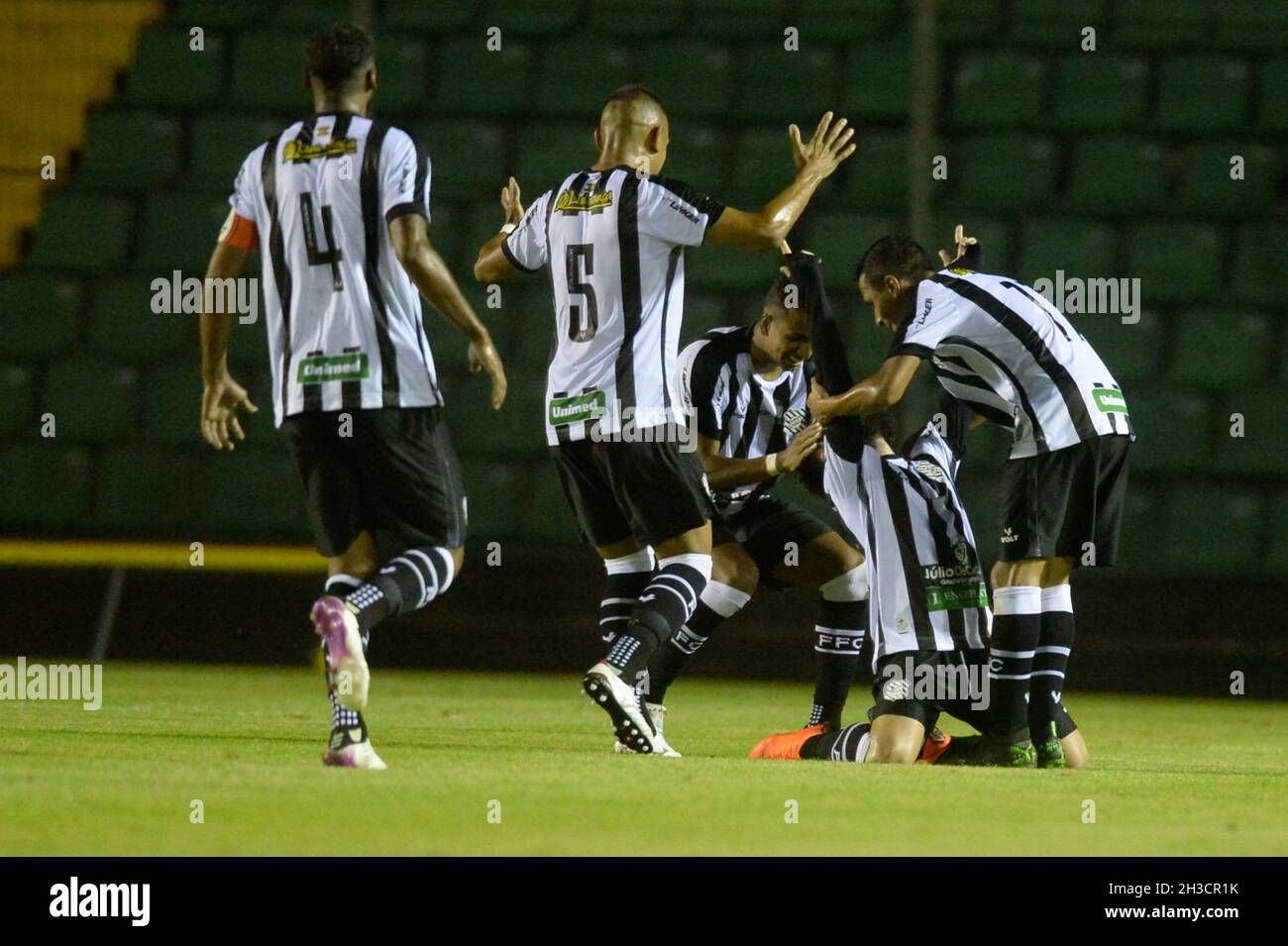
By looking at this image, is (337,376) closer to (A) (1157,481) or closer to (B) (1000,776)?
(B) (1000,776)

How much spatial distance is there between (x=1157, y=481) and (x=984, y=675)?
4.60 meters

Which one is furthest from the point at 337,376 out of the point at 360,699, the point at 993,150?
the point at 993,150

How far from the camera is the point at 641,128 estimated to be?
534 centimetres

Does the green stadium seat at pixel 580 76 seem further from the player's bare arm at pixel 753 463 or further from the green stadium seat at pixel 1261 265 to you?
the player's bare arm at pixel 753 463

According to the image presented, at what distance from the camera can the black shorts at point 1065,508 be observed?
5445 millimetres

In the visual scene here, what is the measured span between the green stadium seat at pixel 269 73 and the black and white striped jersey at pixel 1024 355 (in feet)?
23.7

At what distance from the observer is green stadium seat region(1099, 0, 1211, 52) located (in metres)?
11.7

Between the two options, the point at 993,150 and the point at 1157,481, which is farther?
the point at 993,150

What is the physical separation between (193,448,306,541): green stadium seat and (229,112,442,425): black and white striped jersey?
5.25m

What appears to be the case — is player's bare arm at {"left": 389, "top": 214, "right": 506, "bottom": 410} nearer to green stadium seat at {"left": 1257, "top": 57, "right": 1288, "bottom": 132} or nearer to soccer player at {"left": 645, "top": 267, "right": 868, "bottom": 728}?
soccer player at {"left": 645, "top": 267, "right": 868, "bottom": 728}

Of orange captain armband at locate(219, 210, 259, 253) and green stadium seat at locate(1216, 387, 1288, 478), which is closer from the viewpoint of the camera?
orange captain armband at locate(219, 210, 259, 253)
